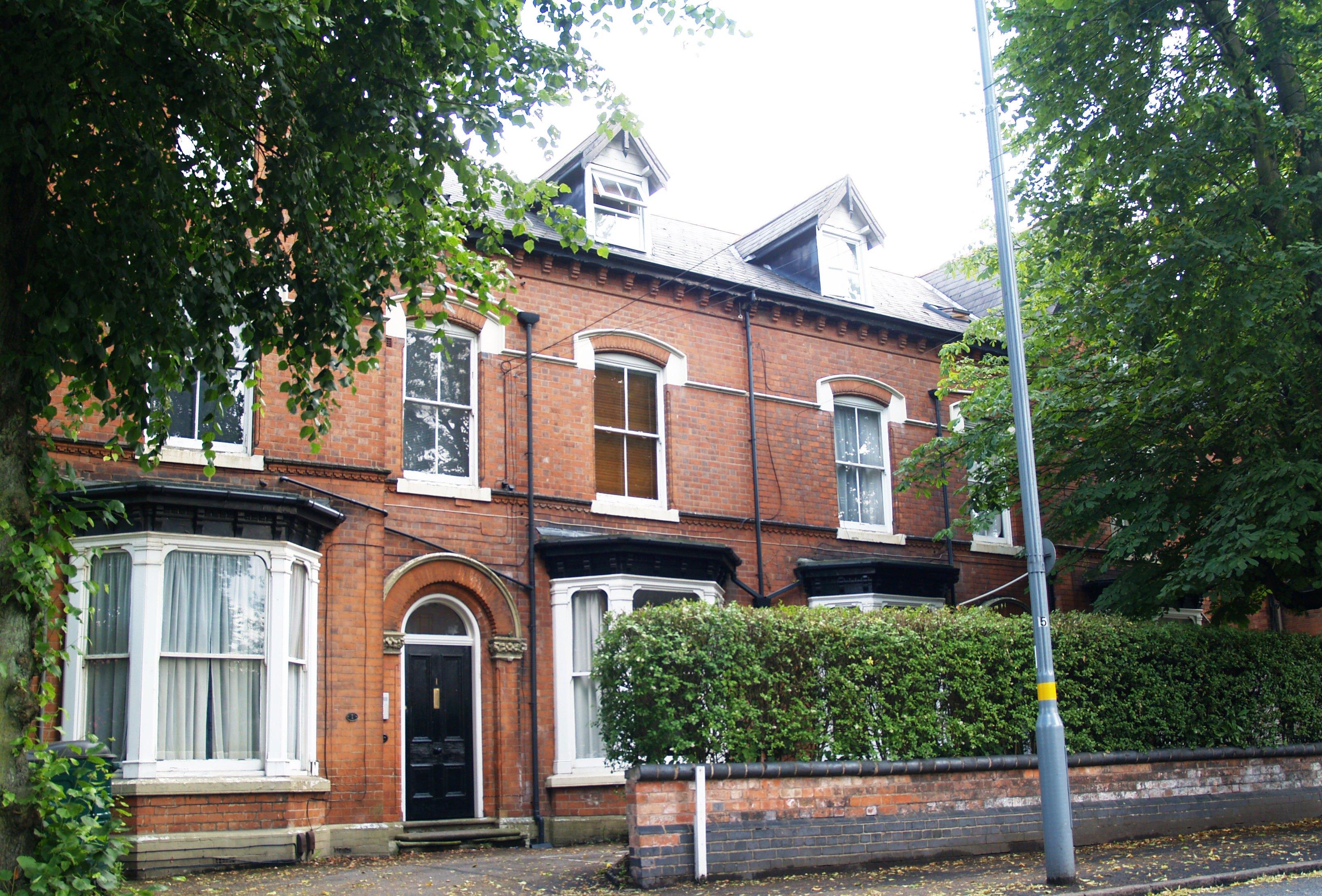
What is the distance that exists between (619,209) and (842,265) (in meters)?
4.38

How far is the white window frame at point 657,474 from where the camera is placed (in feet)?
54.0

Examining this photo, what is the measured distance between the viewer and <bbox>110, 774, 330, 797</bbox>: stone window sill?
38.5 feet

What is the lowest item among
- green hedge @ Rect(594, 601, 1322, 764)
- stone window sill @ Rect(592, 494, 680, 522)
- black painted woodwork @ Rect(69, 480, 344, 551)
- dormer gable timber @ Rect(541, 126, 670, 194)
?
green hedge @ Rect(594, 601, 1322, 764)

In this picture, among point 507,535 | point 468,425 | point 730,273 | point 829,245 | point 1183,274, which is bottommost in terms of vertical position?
point 507,535

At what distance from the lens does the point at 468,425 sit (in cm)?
1576

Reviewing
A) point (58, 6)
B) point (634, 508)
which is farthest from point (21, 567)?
point (634, 508)

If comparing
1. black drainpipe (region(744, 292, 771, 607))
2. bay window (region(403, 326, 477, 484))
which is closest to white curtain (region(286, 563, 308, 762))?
bay window (region(403, 326, 477, 484))

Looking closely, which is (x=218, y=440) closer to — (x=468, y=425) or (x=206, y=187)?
Result: (x=468, y=425)

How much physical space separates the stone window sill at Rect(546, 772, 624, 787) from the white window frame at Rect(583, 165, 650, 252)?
7664mm

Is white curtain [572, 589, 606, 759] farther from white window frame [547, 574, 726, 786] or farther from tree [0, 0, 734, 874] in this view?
tree [0, 0, 734, 874]

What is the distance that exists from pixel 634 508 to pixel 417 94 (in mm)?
8936

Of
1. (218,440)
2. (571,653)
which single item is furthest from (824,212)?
(218,440)

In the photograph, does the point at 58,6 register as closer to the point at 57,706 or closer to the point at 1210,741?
the point at 57,706

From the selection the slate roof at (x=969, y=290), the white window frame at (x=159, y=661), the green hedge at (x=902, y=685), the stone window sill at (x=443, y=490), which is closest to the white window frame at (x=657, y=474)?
the stone window sill at (x=443, y=490)
